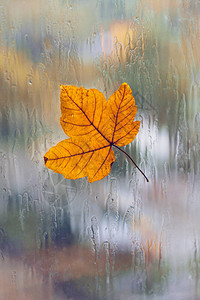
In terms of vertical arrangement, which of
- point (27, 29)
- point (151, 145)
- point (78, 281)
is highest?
point (27, 29)

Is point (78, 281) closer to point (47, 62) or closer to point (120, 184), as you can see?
point (120, 184)

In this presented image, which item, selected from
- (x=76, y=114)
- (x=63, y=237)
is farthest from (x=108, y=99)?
(x=63, y=237)

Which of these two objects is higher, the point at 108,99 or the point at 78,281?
the point at 108,99

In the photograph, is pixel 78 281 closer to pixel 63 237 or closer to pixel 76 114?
pixel 63 237
